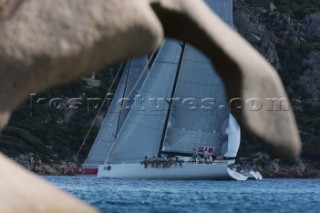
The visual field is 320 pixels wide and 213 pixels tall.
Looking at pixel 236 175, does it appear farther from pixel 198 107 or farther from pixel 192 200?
pixel 192 200

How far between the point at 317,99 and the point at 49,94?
20912mm

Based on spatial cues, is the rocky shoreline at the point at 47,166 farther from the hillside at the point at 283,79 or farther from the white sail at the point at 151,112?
the white sail at the point at 151,112

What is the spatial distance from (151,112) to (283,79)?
36.3m

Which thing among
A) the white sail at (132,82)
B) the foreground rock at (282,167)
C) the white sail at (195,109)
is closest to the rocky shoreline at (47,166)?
the foreground rock at (282,167)

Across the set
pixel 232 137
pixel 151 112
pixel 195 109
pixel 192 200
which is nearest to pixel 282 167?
pixel 232 137

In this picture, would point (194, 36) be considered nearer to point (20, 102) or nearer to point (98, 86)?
point (20, 102)

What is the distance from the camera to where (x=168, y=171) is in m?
52.3

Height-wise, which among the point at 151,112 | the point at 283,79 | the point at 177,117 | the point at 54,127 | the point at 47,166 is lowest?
the point at 177,117

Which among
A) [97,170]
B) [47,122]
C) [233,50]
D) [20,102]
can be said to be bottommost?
[20,102]

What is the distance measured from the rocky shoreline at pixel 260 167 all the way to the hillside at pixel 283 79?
0.42 m

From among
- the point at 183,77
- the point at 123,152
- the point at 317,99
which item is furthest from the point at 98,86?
the point at 183,77

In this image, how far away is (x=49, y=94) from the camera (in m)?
80.8

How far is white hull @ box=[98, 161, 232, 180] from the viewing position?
52125mm

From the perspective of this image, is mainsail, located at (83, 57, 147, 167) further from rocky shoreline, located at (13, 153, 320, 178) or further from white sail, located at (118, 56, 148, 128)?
rocky shoreline, located at (13, 153, 320, 178)
